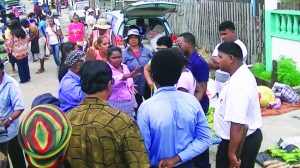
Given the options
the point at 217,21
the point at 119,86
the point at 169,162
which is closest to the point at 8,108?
the point at 119,86

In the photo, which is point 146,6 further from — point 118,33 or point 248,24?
point 248,24

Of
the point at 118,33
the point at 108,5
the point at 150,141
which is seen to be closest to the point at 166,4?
the point at 118,33

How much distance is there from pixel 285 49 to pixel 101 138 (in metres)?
6.70

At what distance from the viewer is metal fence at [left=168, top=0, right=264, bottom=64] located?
9.62 metres

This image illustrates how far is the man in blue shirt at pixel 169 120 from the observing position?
2658 mm

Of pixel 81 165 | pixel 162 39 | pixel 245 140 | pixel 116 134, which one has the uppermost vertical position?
pixel 162 39

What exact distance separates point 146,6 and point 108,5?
22071 mm

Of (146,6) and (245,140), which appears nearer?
(245,140)

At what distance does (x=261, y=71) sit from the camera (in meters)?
8.59

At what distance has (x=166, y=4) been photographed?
913 cm

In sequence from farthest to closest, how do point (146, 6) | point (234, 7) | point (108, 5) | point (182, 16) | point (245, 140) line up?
point (108, 5)
point (182, 16)
point (234, 7)
point (146, 6)
point (245, 140)

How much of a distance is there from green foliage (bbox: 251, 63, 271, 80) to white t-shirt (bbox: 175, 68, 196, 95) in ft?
15.1

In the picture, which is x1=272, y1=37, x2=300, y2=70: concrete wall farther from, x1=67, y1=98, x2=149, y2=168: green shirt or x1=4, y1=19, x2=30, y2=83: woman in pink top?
x1=67, y1=98, x2=149, y2=168: green shirt

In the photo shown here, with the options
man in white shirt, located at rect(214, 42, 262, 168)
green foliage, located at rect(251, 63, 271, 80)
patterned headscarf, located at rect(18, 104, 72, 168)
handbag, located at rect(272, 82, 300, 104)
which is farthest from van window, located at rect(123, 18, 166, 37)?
patterned headscarf, located at rect(18, 104, 72, 168)
